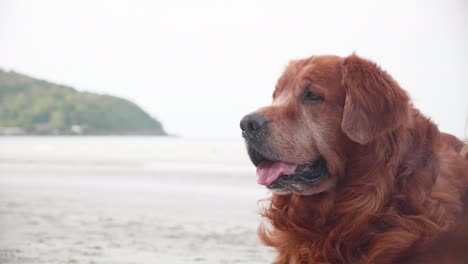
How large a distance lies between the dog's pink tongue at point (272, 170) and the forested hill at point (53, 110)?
2758 inches

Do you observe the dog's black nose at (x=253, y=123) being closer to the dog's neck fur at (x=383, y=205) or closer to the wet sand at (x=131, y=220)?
the dog's neck fur at (x=383, y=205)

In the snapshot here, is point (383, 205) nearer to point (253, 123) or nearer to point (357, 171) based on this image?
point (357, 171)

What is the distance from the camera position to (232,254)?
6371 mm

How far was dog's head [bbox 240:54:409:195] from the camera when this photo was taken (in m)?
3.66

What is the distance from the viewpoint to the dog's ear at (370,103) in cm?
362

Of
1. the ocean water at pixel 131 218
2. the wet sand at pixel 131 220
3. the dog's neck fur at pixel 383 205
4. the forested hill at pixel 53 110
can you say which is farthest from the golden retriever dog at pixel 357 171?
the forested hill at pixel 53 110

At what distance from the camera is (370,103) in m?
3.70

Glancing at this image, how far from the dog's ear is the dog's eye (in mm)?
205

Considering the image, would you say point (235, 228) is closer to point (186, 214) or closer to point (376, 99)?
point (186, 214)

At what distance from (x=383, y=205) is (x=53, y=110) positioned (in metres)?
75.6

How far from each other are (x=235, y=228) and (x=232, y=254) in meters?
1.72

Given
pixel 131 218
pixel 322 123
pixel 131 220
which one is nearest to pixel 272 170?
pixel 322 123

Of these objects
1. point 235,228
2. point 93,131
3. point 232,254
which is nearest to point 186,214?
point 235,228

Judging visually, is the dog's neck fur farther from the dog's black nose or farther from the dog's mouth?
the dog's black nose
